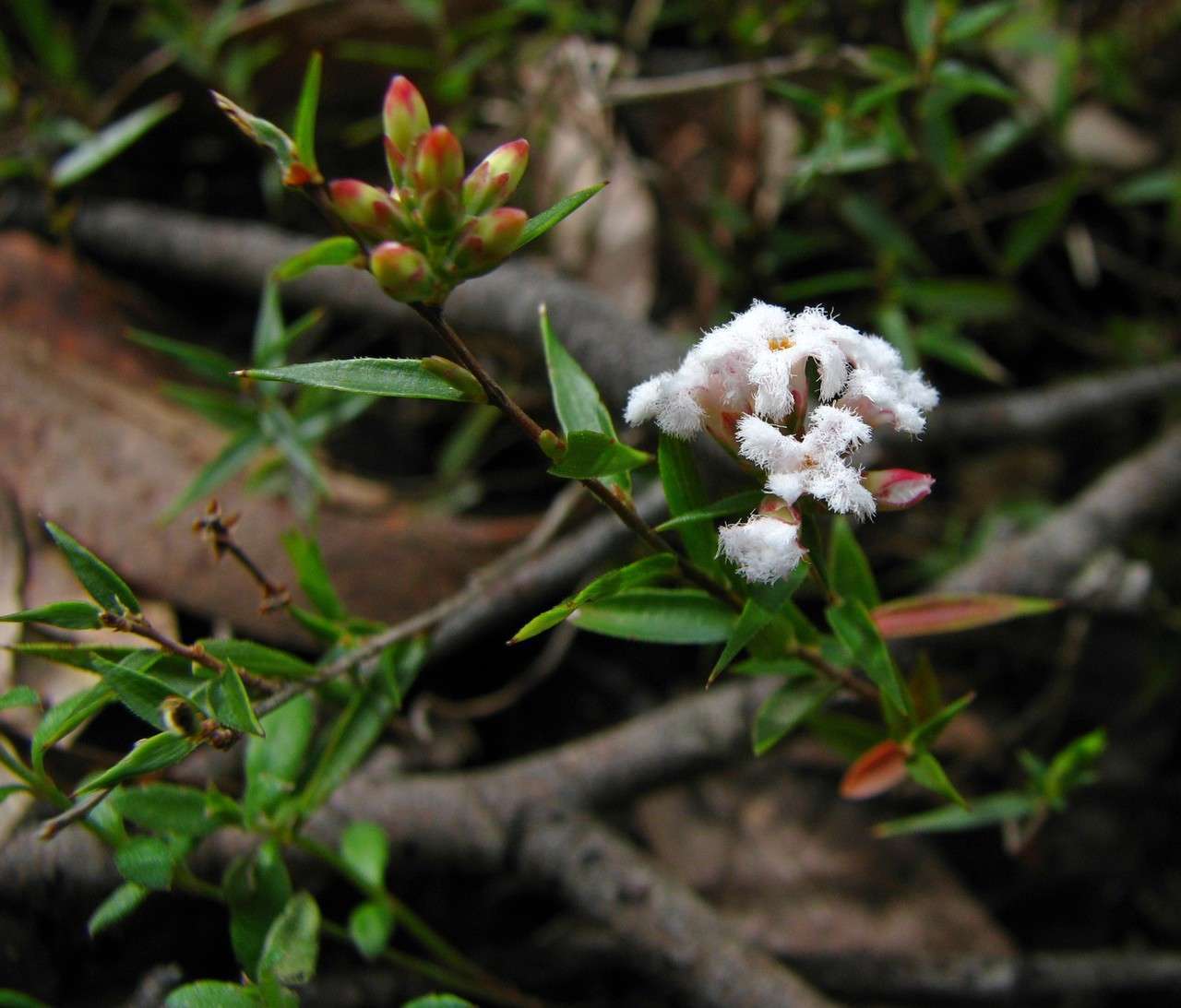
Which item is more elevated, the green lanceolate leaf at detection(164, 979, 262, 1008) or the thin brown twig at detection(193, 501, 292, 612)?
the thin brown twig at detection(193, 501, 292, 612)

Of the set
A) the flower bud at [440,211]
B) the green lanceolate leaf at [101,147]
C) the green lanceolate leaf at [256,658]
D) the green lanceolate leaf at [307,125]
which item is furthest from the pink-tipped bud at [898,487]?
the green lanceolate leaf at [101,147]

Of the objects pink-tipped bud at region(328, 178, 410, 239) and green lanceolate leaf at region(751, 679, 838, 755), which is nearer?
pink-tipped bud at region(328, 178, 410, 239)


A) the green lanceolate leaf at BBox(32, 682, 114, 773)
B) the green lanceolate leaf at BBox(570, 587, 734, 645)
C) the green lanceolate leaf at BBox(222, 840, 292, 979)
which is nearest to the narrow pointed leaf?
the green lanceolate leaf at BBox(570, 587, 734, 645)

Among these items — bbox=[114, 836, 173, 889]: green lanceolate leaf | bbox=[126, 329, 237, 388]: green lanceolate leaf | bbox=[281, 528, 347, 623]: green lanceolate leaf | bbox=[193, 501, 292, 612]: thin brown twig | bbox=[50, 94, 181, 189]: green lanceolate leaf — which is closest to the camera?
bbox=[114, 836, 173, 889]: green lanceolate leaf

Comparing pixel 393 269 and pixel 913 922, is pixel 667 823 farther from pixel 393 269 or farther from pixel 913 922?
pixel 393 269

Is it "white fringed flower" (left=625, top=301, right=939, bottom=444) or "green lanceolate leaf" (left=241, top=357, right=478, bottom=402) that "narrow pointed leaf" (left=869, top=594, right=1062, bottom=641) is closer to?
"white fringed flower" (left=625, top=301, right=939, bottom=444)

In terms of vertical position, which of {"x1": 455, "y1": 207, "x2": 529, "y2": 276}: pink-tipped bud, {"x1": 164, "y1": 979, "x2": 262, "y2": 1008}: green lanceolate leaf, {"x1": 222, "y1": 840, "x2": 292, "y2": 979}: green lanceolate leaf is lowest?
{"x1": 164, "y1": 979, "x2": 262, "y2": 1008}: green lanceolate leaf

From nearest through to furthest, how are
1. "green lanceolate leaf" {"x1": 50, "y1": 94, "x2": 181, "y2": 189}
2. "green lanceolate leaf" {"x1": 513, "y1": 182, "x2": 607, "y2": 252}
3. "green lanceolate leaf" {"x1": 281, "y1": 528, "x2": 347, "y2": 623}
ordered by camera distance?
1. "green lanceolate leaf" {"x1": 513, "y1": 182, "x2": 607, "y2": 252}
2. "green lanceolate leaf" {"x1": 281, "y1": 528, "x2": 347, "y2": 623}
3. "green lanceolate leaf" {"x1": 50, "y1": 94, "x2": 181, "y2": 189}

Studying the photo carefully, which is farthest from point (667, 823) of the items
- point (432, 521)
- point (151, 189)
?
point (151, 189)

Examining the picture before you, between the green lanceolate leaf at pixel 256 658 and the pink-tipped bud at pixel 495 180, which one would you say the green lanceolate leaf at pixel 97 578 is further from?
the pink-tipped bud at pixel 495 180
